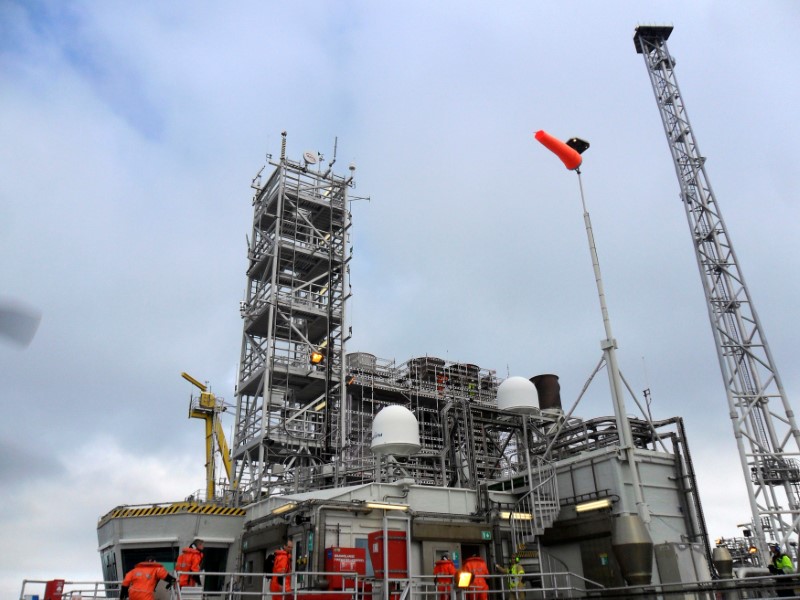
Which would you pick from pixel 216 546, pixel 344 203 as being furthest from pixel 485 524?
pixel 344 203

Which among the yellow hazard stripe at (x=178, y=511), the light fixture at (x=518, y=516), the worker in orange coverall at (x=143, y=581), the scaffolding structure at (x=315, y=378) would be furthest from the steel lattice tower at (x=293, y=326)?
the worker in orange coverall at (x=143, y=581)

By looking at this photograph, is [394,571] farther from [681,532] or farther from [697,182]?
[697,182]

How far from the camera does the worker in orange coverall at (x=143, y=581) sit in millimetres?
14234

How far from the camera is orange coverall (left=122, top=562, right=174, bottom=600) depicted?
46.7 ft

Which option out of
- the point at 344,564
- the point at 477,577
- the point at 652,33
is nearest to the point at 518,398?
the point at 344,564

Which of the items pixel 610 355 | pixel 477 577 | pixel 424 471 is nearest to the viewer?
pixel 477 577

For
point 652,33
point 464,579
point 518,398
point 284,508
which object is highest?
point 652,33

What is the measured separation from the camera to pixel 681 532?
24.7 m

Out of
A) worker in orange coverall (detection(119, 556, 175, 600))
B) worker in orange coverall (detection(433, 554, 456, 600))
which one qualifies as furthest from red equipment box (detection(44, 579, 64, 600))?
worker in orange coverall (detection(433, 554, 456, 600))

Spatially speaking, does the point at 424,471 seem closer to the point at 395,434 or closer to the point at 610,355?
the point at 395,434

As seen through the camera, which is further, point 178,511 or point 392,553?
point 178,511

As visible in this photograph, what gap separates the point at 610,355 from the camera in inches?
935

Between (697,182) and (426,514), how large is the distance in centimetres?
3837

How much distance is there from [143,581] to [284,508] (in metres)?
11.1
